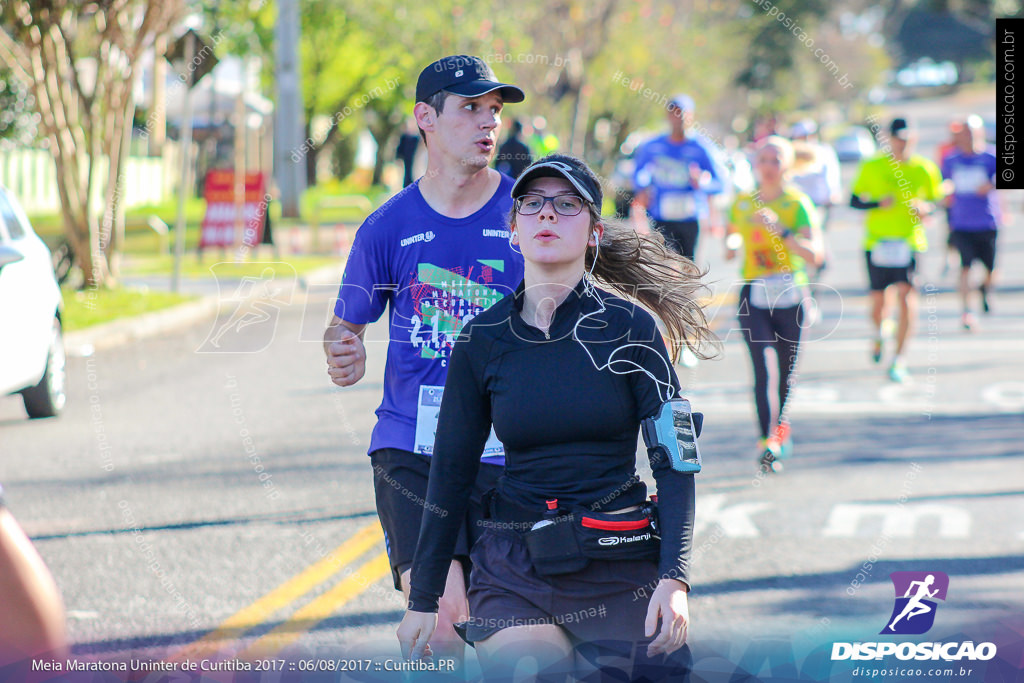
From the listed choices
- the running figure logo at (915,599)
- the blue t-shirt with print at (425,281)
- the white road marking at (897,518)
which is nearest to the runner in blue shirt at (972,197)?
the white road marking at (897,518)

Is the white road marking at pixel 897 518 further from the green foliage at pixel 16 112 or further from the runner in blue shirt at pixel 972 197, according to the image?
the green foliage at pixel 16 112

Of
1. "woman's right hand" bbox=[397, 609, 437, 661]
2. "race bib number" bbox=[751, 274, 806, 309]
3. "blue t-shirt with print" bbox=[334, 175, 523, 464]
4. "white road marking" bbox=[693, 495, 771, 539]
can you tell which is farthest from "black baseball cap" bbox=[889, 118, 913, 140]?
"woman's right hand" bbox=[397, 609, 437, 661]

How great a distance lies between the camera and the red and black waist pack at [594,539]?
3.10m

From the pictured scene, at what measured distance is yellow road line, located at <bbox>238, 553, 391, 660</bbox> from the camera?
481cm

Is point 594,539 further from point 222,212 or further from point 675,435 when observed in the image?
point 222,212

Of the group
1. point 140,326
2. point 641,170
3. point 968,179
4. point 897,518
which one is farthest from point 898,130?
point 140,326

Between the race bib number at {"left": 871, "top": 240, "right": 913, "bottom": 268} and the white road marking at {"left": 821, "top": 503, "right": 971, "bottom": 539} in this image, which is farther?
the race bib number at {"left": 871, "top": 240, "right": 913, "bottom": 268}

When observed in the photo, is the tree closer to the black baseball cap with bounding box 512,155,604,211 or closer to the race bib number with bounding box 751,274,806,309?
the race bib number with bounding box 751,274,806,309

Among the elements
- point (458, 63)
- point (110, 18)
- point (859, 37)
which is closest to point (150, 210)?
point (110, 18)

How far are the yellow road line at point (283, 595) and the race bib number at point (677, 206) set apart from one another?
5.72 metres

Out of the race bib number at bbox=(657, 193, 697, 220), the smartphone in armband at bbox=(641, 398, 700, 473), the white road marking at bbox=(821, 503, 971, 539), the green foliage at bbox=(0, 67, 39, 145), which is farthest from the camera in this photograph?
the green foliage at bbox=(0, 67, 39, 145)

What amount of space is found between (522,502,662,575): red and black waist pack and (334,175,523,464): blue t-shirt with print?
31.2 inches

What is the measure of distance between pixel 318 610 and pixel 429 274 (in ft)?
6.55

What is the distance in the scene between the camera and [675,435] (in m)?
3.07
